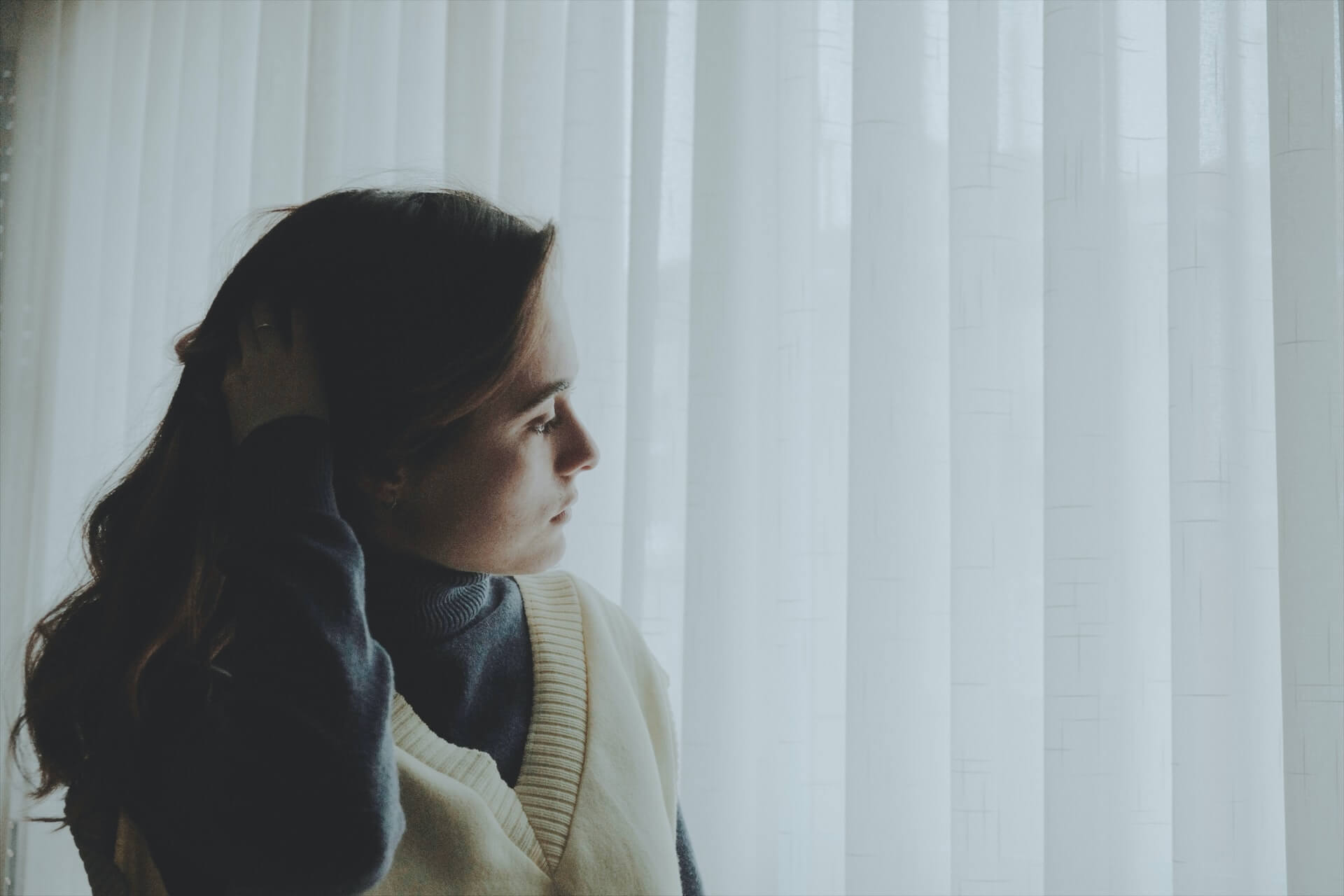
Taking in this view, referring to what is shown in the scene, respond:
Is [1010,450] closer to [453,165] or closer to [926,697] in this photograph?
[926,697]

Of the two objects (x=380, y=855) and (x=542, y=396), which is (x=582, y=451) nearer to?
(x=542, y=396)

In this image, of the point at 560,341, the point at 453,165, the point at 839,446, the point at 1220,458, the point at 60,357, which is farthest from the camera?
the point at 60,357

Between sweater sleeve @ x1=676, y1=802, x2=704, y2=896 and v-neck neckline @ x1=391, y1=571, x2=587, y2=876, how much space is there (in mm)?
135

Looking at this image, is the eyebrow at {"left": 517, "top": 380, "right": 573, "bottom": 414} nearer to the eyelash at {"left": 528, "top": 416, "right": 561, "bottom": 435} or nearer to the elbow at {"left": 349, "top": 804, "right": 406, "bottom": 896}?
the eyelash at {"left": 528, "top": 416, "right": 561, "bottom": 435}

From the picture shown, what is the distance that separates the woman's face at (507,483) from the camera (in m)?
0.78

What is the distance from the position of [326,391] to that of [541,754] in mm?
308

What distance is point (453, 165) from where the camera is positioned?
1.43 meters

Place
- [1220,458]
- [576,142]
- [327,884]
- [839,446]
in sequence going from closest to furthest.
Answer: [327,884], [1220,458], [839,446], [576,142]

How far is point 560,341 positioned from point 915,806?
0.57 metres

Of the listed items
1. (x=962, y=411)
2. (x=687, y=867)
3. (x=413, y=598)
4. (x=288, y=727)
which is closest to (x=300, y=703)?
(x=288, y=727)

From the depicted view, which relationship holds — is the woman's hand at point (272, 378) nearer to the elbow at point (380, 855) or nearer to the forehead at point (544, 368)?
the forehead at point (544, 368)

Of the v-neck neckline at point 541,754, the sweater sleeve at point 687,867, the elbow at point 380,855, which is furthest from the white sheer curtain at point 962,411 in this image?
the elbow at point 380,855

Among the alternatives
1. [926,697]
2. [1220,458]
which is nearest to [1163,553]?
[1220,458]

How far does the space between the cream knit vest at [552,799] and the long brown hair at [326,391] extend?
115mm
